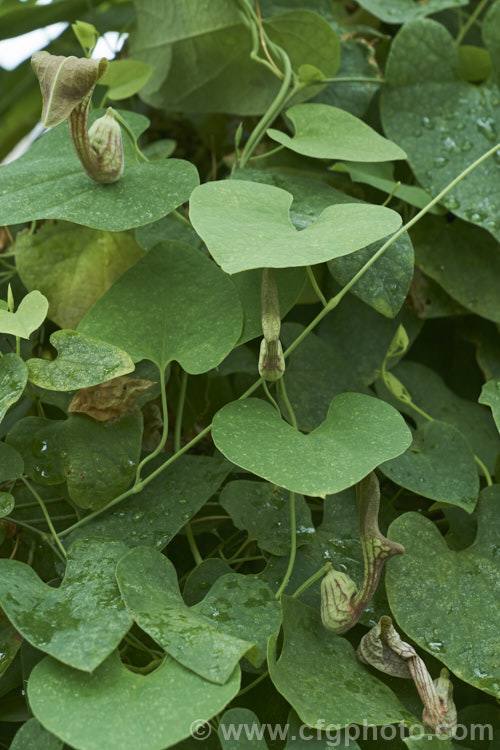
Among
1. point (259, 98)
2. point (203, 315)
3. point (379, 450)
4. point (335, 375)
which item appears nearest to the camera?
point (379, 450)

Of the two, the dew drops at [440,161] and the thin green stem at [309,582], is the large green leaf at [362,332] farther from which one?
the thin green stem at [309,582]

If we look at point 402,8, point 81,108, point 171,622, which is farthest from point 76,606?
point 402,8

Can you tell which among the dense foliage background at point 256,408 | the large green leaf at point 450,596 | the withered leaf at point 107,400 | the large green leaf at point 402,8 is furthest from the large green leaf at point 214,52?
the large green leaf at point 450,596

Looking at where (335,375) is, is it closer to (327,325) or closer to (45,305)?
(327,325)

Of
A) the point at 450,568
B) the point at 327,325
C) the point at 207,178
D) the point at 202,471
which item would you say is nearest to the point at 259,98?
the point at 207,178

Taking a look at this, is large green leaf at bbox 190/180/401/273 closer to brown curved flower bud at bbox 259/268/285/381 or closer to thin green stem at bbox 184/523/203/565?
brown curved flower bud at bbox 259/268/285/381

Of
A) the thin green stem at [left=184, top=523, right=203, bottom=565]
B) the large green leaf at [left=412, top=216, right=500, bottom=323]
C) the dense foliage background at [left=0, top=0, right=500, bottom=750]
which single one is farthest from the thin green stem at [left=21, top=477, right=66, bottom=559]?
the large green leaf at [left=412, top=216, right=500, bottom=323]
